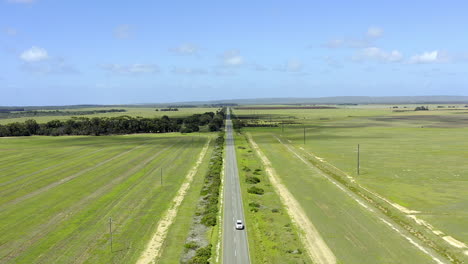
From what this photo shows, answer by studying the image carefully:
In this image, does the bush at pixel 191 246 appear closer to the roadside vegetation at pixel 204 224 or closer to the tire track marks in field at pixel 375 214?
the roadside vegetation at pixel 204 224

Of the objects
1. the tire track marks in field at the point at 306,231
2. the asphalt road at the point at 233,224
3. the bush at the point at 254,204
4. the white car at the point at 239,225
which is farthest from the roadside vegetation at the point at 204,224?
the tire track marks in field at the point at 306,231

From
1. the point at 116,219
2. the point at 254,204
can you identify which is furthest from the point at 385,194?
the point at 116,219

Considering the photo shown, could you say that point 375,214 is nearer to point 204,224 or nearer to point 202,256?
point 204,224

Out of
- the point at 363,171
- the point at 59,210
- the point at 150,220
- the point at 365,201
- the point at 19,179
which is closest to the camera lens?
the point at 150,220

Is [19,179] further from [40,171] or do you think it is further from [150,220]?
[150,220]

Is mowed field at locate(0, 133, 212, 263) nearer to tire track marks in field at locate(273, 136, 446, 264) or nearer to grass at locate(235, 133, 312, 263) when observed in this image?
grass at locate(235, 133, 312, 263)

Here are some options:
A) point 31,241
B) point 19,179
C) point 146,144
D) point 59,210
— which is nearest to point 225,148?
point 146,144

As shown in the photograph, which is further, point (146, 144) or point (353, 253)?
point (146, 144)
